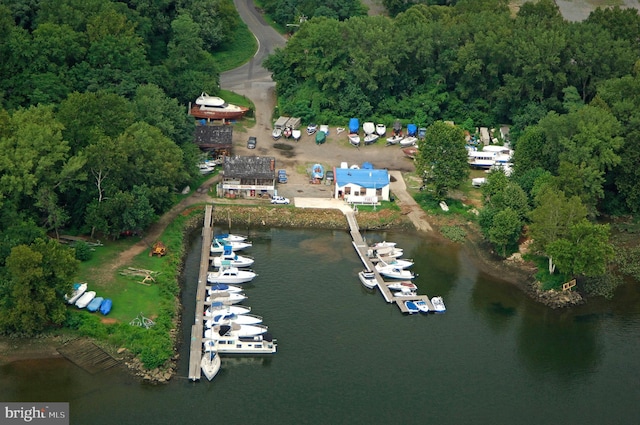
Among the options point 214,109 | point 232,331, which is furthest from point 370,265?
point 214,109

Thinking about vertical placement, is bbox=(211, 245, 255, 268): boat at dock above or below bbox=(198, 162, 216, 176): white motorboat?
below

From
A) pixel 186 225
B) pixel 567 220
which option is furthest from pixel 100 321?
pixel 567 220

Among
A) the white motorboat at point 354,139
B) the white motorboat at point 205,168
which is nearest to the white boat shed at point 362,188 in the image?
the white motorboat at point 354,139

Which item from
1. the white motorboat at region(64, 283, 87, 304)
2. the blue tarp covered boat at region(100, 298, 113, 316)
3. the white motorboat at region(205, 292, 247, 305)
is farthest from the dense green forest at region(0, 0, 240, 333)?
the white motorboat at region(205, 292, 247, 305)

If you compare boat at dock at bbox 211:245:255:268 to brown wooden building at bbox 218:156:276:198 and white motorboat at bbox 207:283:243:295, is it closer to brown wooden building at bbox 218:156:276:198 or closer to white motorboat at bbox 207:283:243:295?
white motorboat at bbox 207:283:243:295

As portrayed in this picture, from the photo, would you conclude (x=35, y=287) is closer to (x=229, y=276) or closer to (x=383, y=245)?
(x=229, y=276)

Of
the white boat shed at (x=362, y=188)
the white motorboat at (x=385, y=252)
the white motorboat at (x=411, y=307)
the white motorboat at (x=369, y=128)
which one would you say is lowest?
the white motorboat at (x=411, y=307)

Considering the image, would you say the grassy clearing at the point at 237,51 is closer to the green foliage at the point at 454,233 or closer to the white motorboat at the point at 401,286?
the green foliage at the point at 454,233
